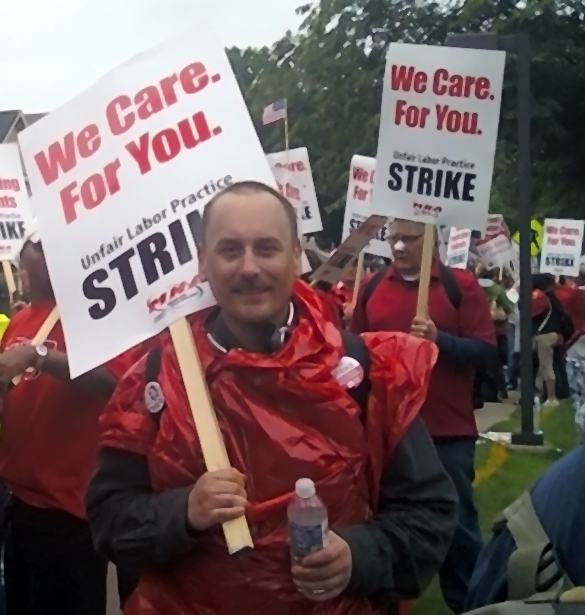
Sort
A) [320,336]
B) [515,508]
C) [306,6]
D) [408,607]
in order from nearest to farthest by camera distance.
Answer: [515,508] → [320,336] → [408,607] → [306,6]

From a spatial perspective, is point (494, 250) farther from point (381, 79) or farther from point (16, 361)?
point (381, 79)

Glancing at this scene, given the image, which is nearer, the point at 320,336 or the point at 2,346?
the point at 320,336

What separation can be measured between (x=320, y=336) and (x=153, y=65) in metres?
0.73

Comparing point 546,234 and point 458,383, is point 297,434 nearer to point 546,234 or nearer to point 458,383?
point 458,383

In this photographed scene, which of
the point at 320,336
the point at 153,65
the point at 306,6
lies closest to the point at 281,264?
the point at 320,336

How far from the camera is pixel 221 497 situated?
7.31 ft

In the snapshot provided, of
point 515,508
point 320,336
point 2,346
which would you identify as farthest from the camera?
point 2,346

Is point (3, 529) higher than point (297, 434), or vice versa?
point (297, 434)

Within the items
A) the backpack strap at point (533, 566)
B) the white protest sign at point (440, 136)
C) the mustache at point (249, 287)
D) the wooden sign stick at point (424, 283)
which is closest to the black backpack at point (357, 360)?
the mustache at point (249, 287)

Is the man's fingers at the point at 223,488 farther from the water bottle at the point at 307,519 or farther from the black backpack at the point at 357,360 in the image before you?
the black backpack at the point at 357,360

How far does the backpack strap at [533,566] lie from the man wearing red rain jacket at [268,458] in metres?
0.53

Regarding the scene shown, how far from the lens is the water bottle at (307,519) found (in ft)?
7.13

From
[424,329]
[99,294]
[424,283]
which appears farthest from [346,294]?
[99,294]

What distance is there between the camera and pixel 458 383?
482cm
